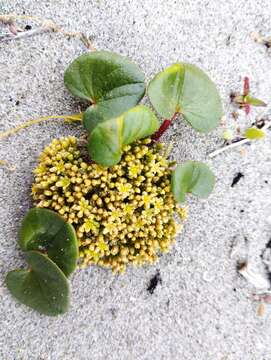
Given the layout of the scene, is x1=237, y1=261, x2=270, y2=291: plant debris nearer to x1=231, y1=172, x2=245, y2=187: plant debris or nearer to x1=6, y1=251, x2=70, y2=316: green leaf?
x1=231, y1=172, x2=245, y2=187: plant debris

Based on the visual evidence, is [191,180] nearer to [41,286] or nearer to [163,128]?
[163,128]

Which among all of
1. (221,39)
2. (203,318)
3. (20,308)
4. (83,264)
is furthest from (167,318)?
(221,39)

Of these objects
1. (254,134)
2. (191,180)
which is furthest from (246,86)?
(191,180)

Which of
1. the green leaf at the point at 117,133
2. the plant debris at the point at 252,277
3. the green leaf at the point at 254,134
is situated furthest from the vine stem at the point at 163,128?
the plant debris at the point at 252,277

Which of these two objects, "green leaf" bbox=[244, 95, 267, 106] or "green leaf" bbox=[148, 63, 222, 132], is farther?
"green leaf" bbox=[244, 95, 267, 106]

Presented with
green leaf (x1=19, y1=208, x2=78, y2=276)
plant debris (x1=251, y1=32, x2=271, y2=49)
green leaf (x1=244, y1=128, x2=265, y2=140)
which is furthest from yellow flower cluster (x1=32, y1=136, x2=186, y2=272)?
plant debris (x1=251, y1=32, x2=271, y2=49)

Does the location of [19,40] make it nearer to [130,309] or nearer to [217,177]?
[217,177]

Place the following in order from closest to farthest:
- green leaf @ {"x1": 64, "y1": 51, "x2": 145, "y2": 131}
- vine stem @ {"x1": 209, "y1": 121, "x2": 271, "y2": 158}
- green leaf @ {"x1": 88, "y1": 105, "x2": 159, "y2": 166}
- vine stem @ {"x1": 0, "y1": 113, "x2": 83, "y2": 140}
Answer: green leaf @ {"x1": 88, "y1": 105, "x2": 159, "y2": 166} → green leaf @ {"x1": 64, "y1": 51, "x2": 145, "y2": 131} → vine stem @ {"x1": 0, "y1": 113, "x2": 83, "y2": 140} → vine stem @ {"x1": 209, "y1": 121, "x2": 271, "y2": 158}
